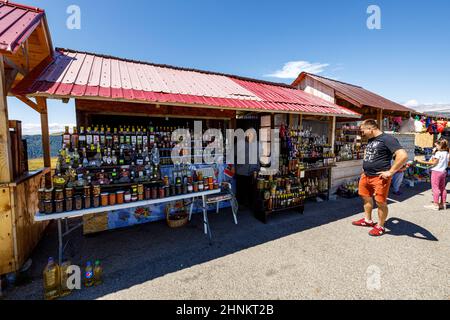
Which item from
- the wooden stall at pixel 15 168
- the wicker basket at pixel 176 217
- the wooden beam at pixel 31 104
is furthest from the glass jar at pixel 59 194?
the wooden beam at pixel 31 104

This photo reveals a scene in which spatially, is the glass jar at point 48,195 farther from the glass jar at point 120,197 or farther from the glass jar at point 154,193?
the glass jar at point 154,193

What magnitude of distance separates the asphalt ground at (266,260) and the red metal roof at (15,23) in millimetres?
3358

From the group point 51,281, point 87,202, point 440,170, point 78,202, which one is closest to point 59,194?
point 78,202

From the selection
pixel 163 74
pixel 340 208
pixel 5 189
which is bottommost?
pixel 340 208

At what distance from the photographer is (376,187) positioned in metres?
4.37

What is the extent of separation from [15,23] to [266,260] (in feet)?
18.3

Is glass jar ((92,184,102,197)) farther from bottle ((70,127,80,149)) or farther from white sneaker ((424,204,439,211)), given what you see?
white sneaker ((424,204,439,211))

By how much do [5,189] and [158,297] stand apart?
272 centimetres

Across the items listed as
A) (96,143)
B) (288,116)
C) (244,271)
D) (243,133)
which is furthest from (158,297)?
(288,116)

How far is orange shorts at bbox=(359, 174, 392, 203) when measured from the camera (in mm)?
4281

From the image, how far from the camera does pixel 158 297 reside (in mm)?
2828

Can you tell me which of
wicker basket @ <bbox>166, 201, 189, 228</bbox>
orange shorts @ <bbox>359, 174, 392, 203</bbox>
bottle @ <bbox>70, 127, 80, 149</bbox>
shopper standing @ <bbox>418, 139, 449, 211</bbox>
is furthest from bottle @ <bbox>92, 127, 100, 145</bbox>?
shopper standing @ <bbox>418, 139, 449, 211</bbox>

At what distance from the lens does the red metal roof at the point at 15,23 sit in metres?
2.79
